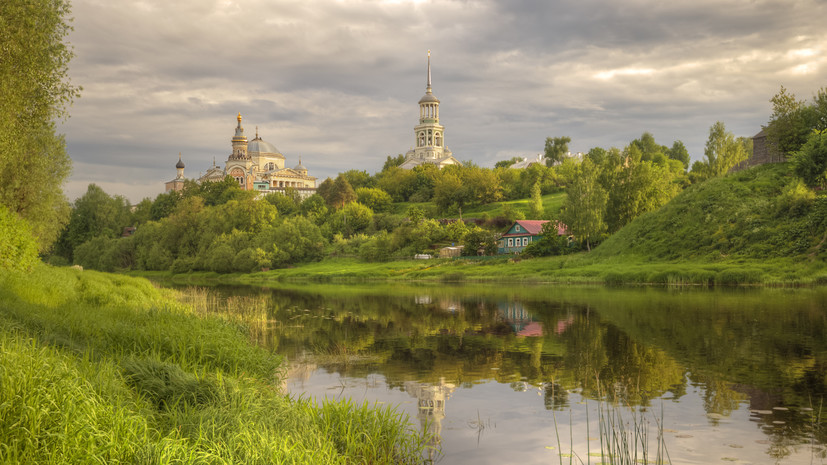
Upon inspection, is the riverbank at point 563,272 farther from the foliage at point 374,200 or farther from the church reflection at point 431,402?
the foliage at point 374,200

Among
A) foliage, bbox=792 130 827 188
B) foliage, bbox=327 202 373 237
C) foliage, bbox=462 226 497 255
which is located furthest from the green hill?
foliage, bbox=327 202 373 237

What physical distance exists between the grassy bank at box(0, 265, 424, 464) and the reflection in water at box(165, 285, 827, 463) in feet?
6.26

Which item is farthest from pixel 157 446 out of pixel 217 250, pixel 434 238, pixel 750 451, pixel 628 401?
pixel 217 250

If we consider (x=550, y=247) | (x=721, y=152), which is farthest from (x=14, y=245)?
(x=721, y=152)

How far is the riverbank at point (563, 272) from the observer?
1883 inches

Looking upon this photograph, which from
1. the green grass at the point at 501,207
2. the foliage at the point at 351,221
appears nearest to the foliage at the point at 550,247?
the green grass at the point at 501,207

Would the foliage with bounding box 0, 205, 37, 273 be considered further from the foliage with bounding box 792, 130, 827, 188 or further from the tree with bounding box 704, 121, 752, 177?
the tree with bounding box 704, 121, 752, 177

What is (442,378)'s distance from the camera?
1593 cm

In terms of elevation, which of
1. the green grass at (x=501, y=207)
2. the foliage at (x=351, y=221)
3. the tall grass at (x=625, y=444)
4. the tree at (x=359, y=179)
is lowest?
the tall grass at (x=625, y=444)

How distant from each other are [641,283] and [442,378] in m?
41.1

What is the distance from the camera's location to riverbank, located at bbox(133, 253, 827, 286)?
157 ft

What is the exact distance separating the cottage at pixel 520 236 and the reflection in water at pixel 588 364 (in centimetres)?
5418

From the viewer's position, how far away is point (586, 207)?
72125mm

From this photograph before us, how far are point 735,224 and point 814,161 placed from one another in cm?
1149
